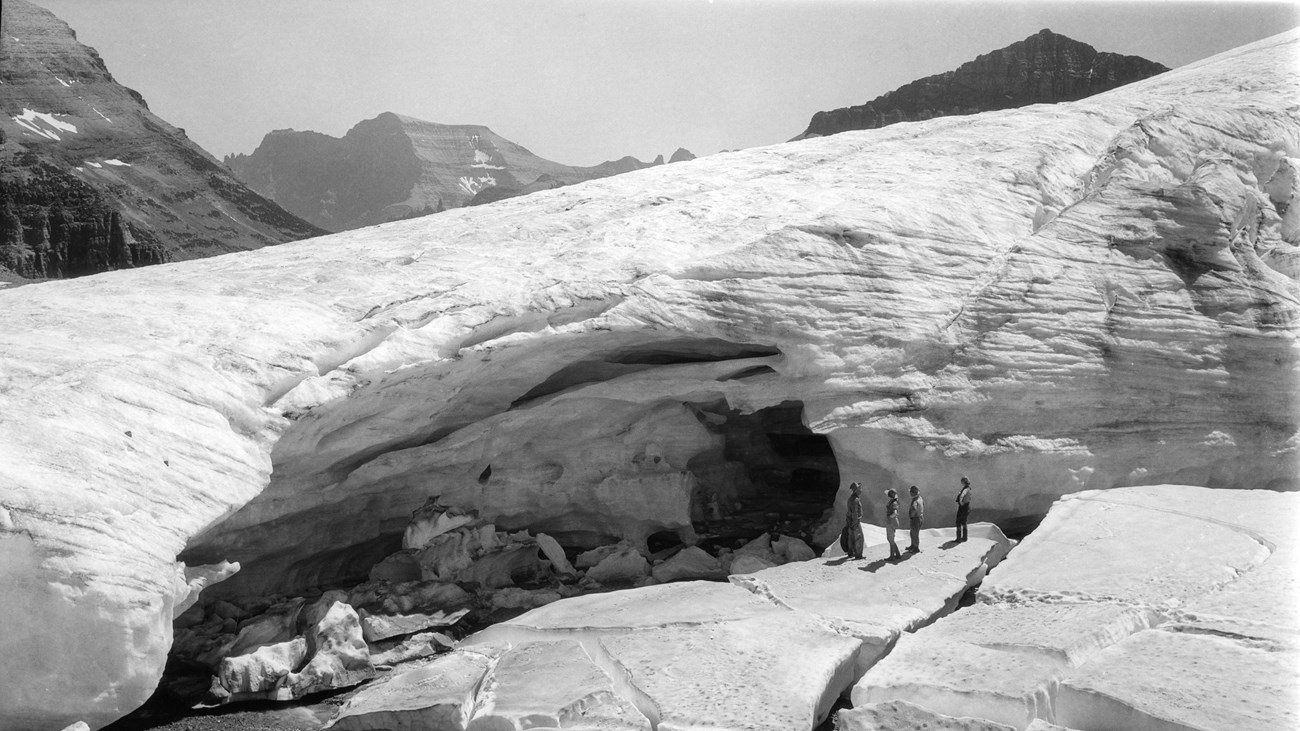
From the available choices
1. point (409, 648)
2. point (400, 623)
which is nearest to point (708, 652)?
point (409, 648)

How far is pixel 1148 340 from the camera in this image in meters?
13.3

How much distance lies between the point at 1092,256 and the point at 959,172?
9.24ft

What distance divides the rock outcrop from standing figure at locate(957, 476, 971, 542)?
1.05 metres

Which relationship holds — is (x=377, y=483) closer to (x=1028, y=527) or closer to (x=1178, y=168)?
(x=1028, y=527)

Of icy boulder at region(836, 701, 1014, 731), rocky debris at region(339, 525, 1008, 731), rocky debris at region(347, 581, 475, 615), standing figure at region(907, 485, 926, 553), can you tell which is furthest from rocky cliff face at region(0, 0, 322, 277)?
icy boulder at region(836, 701, 1014, 731)

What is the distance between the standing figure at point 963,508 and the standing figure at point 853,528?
1.27 meters

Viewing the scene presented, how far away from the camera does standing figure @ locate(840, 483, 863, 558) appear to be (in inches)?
448

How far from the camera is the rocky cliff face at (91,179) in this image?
209 feet

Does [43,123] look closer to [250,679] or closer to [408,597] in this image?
[408,597]

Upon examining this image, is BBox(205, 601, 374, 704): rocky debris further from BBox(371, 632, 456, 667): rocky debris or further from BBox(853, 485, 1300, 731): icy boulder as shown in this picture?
BBox(853, 485, 1300, 731): icy boulder

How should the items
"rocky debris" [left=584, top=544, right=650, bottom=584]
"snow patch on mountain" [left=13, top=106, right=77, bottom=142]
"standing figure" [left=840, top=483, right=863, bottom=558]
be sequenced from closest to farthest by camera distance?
"standing figure" [left=840, top=483, right=863, bottom=558], "rocky debris" [left=584, top=544, right=650, bottom=584], "snow patch on mountain" [left=13, top=106, right=77, bottom=142]

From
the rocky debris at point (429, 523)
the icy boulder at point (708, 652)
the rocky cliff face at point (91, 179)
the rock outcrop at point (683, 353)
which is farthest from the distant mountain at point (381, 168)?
the icy boulder at point (708, 652)

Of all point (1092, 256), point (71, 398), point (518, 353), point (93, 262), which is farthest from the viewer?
point (93, 262)

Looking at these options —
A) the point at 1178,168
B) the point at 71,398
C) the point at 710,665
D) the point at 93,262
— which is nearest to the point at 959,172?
the point at 1178,168
